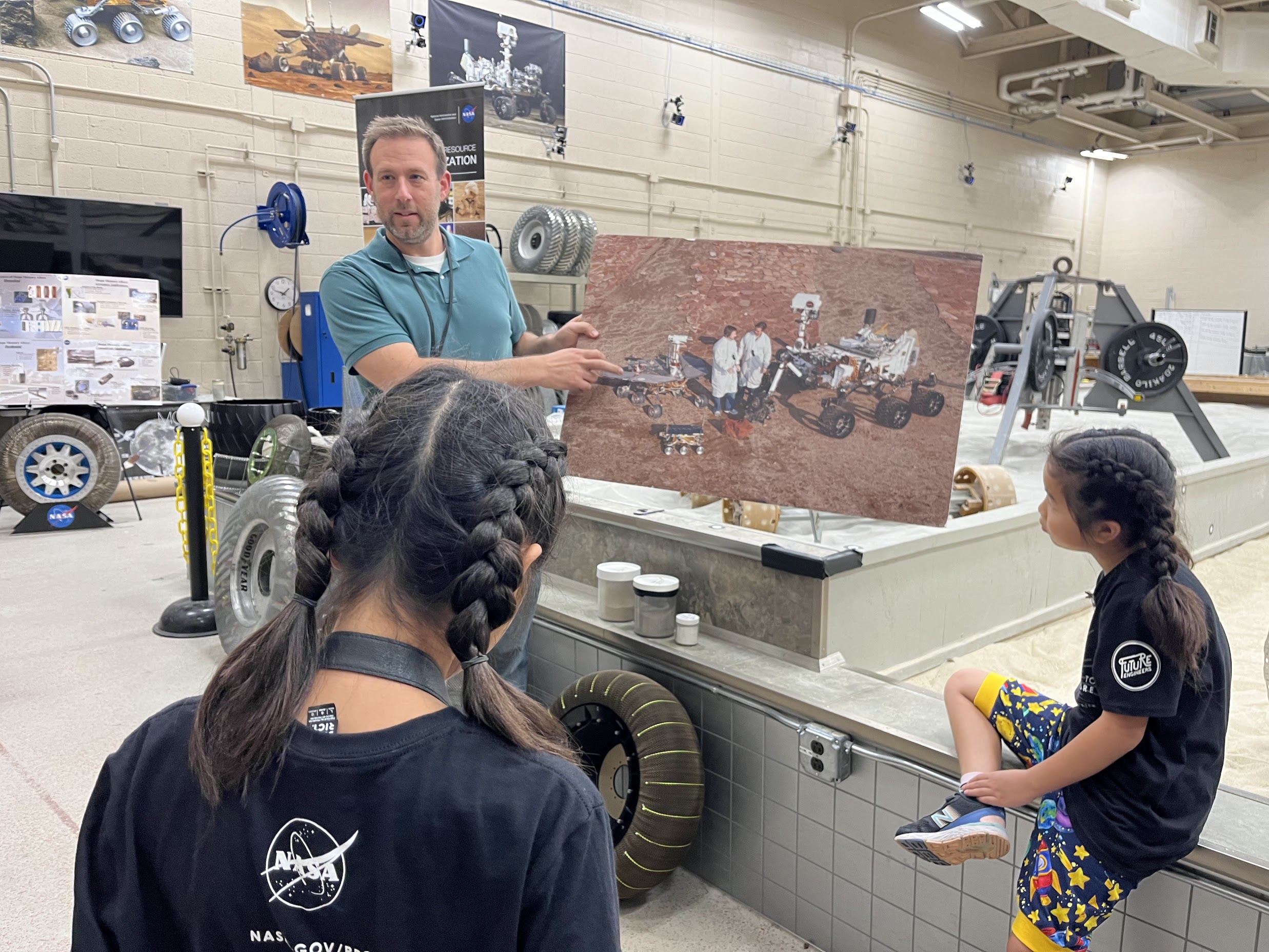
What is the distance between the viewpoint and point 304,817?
27.3 inches

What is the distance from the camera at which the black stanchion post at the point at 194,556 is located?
3.79m

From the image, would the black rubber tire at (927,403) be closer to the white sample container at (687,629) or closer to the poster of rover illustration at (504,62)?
the white sample container at (687,629)

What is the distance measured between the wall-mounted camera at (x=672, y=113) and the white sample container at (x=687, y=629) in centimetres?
837

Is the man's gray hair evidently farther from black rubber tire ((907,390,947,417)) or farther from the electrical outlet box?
the electrical outlet box

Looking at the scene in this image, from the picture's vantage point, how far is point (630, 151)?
31.1ft

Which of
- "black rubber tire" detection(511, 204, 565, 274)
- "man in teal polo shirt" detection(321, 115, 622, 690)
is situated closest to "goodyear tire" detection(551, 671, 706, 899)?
"man in teal polo shirt" detection(321, 115, 622, 690)

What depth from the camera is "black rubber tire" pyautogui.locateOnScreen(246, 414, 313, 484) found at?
408 cm

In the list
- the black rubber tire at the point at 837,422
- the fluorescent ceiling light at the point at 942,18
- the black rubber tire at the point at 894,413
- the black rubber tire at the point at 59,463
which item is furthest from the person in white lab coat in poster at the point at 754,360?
the fluorescent ceiling light at the point at 942,18

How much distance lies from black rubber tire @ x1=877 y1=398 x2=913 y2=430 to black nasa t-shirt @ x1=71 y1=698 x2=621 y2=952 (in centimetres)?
158

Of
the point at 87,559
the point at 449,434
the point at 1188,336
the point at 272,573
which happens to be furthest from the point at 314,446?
the point at 1188,336

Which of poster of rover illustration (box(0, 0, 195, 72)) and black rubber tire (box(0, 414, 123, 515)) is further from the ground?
poster of rover illustration (box(0, 0, 195, 72))

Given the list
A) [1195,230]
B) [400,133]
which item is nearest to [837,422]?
[400,133]

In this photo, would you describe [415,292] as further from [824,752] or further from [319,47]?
[319,47]

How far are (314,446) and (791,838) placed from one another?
2906 millimetres
